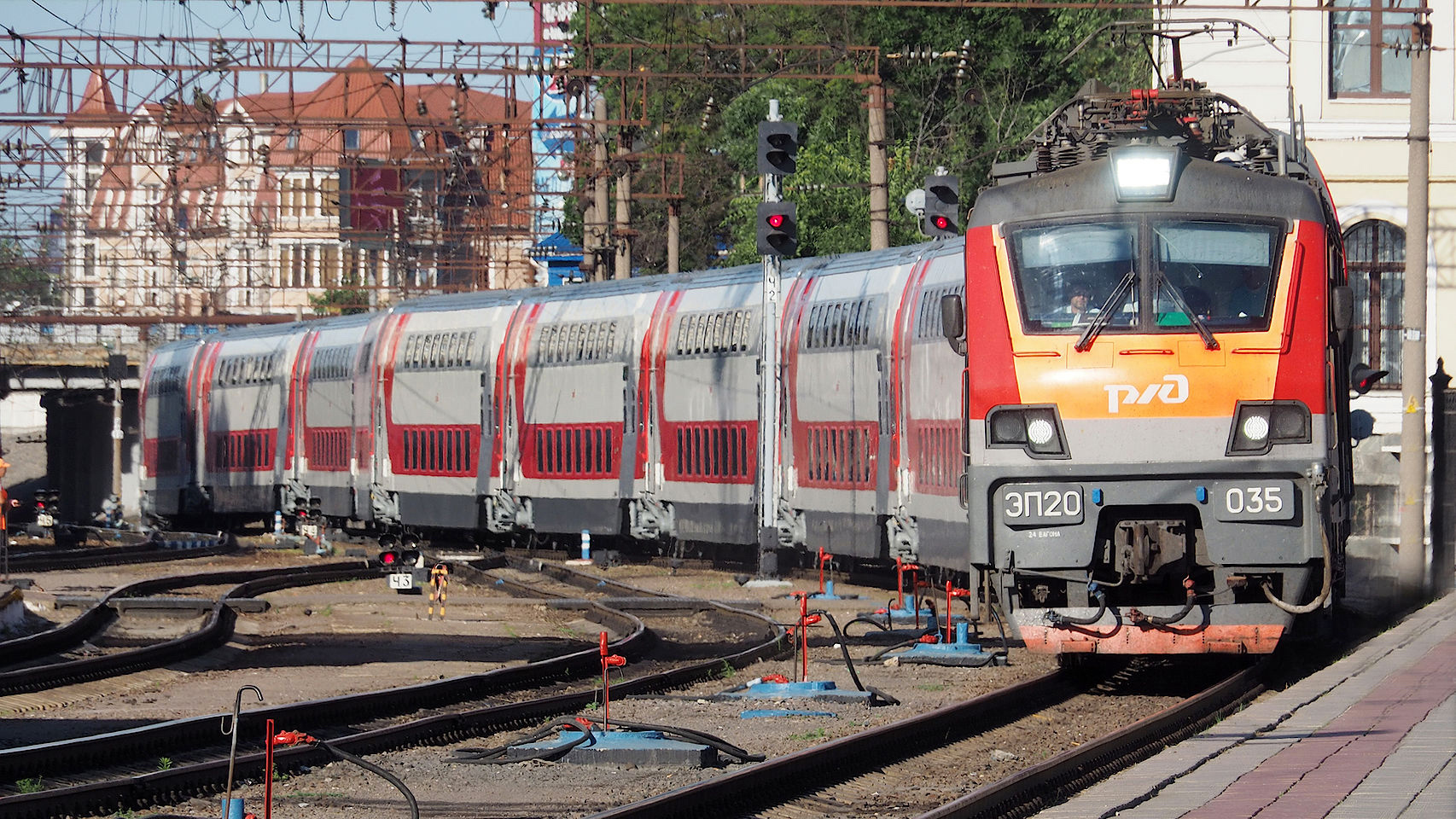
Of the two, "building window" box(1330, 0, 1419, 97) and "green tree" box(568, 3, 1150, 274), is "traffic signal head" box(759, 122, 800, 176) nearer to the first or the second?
"building window" box(1330, 0, 1419, 97)

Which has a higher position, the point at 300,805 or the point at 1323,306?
the point at 1323,306

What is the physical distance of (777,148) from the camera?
23609mm

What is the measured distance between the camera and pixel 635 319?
29812 mm

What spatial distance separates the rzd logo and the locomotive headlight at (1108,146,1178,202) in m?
1.24

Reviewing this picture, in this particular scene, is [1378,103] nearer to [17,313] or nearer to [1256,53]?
[1256,53]

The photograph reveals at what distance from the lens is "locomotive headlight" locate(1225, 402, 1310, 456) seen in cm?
1249

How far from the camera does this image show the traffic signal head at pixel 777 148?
2345 centimetres

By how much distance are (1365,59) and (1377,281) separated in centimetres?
400

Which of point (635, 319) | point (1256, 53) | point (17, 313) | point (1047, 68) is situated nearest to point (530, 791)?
point (635, 319)

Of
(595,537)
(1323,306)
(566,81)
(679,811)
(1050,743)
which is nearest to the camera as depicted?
(679,811)

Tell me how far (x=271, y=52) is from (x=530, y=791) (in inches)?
909

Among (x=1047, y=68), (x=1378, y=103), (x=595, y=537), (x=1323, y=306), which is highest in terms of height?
(x=1047, y=68)

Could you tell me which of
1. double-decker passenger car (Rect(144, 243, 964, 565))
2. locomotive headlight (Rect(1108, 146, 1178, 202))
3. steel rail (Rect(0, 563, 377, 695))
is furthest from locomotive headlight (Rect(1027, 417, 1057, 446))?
steel rail (Rect(0, 563, 377, 695))

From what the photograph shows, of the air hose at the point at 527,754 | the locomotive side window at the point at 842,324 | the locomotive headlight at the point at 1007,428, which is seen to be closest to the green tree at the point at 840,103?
the locomotive side window at the point at 842,324
